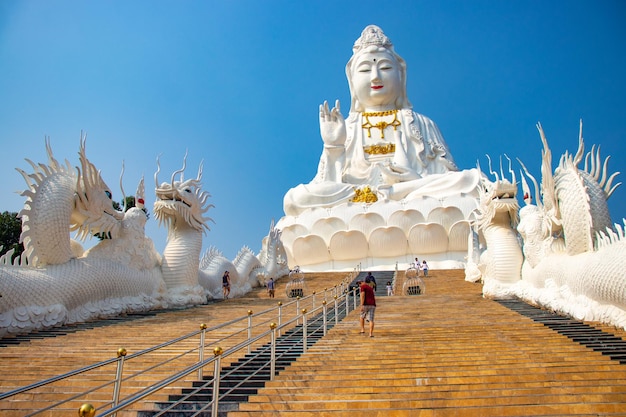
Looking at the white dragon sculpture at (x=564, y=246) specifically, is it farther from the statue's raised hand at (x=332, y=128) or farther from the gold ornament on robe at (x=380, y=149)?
the gold ornament on robe at (x=380, y=149)

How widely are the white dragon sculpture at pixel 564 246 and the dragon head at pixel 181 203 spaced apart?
6.97 metres

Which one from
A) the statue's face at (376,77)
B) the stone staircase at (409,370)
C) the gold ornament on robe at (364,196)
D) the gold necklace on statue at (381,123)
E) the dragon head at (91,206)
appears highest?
the statue's face at (376,77)

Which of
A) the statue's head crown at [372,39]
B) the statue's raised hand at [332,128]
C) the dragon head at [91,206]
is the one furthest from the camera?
the statue's head crown at [372,39]

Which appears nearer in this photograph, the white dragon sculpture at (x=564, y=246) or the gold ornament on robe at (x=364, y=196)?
the white dragon sculpture at (x=564, y=246)

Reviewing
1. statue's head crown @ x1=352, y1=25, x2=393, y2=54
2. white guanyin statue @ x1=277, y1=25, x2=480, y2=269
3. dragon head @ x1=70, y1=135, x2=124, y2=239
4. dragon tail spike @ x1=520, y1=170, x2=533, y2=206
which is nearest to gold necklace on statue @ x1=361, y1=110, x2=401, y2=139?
white guanyin statue @ x1=277, y1=25, x2=480, y2=269

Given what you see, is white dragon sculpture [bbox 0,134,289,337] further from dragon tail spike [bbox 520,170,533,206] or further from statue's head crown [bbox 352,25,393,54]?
statue's head crown [bbox 352,25,393,54]

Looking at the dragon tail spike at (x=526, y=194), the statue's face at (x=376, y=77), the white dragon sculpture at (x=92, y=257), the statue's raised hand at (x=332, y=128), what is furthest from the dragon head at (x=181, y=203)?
the statue's face at (x=376, y=77)

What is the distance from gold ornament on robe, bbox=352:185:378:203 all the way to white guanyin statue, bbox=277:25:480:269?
0.04 m

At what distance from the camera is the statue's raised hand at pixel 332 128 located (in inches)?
986

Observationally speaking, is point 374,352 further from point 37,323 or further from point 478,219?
point 478,219

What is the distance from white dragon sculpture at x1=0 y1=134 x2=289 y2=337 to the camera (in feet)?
28.3

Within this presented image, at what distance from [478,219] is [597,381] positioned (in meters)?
9.55

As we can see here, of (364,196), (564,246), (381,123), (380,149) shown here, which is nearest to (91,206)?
(564,246)

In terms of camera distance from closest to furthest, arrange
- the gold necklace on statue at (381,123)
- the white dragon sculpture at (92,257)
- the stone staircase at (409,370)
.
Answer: the stone staircase at (409,370) < the white dragon sculpture at (92,257) < the gold necklace on statue at (381,123)
